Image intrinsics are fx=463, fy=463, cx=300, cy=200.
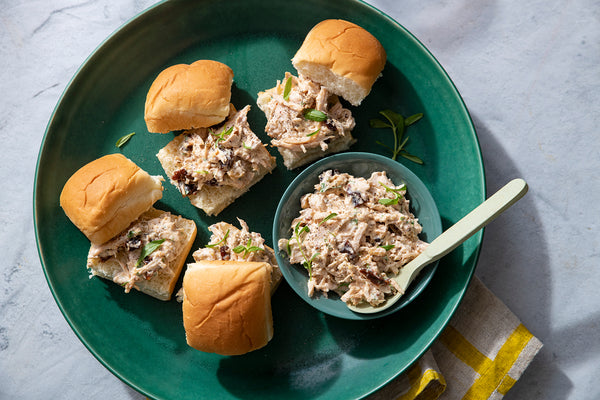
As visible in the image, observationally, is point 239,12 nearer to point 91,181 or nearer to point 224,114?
point 224,114

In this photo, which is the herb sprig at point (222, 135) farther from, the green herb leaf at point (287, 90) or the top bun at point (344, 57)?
the top bun at point (344, 57)

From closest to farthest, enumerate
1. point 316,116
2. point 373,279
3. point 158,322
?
1. point 373,279
2. point 316,116
3. point 158,322

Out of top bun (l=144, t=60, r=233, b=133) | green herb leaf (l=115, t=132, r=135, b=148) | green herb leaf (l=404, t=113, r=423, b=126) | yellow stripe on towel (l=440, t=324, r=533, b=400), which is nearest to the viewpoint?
top bun (l=144, t=60, r=233, b=133)

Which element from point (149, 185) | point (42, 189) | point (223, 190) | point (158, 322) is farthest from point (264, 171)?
point (42, 189)

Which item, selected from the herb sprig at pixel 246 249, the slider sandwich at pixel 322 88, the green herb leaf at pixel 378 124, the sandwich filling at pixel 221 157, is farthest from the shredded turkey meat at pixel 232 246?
the green herb leaf at pixel 378 124

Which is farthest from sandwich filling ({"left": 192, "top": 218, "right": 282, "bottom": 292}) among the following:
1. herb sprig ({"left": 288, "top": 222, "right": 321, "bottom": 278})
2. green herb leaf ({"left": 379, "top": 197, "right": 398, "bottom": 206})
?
green herb leaf ({"left": 379, "top": 197, "right": 398, "bottom": 206})

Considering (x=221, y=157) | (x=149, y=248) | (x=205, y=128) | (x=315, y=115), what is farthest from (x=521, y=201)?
(x=149, y=248)

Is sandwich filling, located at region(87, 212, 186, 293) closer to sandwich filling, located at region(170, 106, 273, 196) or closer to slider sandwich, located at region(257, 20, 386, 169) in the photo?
sandwich filling, located at region(170, 106, 273, 196)
